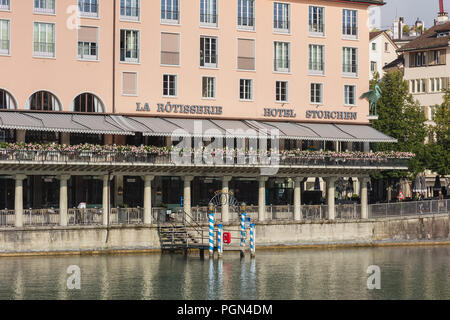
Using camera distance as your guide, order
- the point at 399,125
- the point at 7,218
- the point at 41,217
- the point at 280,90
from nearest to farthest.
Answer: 1. the point at 7,218
2. the point at 41,217
3. the point at 280,90
4. the point at 399,125

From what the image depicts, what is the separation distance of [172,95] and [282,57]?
10.2 m

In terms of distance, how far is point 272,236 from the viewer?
83.2 m

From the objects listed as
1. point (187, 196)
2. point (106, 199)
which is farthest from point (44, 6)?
point (187, 196)

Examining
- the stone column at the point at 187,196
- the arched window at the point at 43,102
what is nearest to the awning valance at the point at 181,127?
the arched window at the point at 43,102

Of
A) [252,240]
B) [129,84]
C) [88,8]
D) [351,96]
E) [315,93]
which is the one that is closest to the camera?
[252,240]

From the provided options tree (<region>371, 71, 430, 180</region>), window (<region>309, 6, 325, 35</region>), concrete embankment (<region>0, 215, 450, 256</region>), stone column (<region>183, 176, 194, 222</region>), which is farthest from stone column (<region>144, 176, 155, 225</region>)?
tree (<region>371, 71, 430, 180</region>)

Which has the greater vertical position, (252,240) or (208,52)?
(208,52)

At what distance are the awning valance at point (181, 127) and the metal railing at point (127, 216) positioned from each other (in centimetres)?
563

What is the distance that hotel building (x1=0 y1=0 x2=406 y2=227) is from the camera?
7994cm

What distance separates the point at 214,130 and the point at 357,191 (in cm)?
4927

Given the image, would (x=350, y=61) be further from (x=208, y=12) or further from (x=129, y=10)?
(x=129, y=10)

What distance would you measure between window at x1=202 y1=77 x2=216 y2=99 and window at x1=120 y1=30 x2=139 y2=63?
600cm

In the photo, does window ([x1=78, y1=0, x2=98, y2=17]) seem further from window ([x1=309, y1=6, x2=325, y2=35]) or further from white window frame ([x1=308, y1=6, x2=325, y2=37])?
window ([x1=309, y1=6, x2=325, y2=35])

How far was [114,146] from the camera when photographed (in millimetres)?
78312
